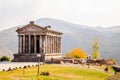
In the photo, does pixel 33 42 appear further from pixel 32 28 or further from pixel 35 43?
pixel 32 28

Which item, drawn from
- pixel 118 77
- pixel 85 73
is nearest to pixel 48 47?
pixel 85 73

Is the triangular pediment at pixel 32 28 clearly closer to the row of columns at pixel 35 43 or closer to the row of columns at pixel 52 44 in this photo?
the row of columns at pixel 35 43

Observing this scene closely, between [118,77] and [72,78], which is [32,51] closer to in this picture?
[72,78]

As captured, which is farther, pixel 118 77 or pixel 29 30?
pixel 29 30

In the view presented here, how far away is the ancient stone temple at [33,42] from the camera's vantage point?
408ft

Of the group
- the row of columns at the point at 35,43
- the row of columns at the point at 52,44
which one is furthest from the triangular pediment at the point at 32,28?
the row of columns at the point at 52,44

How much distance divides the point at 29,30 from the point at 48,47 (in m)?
10.1

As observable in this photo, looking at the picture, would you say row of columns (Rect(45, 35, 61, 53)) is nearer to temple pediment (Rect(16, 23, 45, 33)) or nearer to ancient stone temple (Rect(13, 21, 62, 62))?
ancient stone temple (Rect(13, 21, 62, 62))

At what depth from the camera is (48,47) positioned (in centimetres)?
13288

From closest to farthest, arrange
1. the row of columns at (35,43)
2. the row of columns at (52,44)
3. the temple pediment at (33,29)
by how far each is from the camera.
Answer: the temple pediment at (33,29) < the row of columns at (35,43) < the row of columns at (52,44)

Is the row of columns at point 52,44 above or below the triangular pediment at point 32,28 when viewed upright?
below

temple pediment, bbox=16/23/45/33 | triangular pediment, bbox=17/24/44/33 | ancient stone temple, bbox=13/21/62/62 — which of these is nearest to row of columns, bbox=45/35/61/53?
ancient stone temple, bbox=13/21/62/62

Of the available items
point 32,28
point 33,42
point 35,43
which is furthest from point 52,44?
point 32,28

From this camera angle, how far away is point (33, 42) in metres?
132
